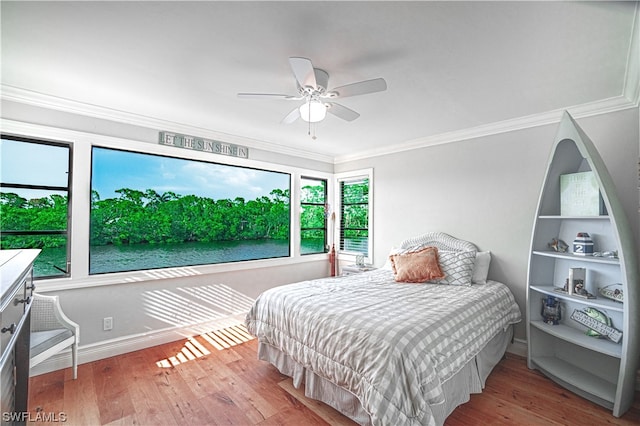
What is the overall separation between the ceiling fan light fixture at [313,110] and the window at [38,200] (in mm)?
2427

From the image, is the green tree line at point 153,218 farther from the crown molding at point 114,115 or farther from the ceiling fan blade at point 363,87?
the ceiling fan blade at point 363,87

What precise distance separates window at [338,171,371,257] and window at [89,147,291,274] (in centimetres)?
110

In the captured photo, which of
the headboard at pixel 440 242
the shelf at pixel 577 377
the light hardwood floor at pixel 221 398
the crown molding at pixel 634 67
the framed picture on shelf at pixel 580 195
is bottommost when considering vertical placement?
the light hardwood floor at pixel 221 398

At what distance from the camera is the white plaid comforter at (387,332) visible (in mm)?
1697

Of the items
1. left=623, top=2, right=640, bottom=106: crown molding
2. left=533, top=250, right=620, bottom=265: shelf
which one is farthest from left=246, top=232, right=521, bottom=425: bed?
left=623, top=2, right=640, bottom=106: crown molding

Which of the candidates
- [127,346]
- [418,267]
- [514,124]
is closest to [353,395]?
[418,267]

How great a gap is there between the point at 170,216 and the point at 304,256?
6.98 ft

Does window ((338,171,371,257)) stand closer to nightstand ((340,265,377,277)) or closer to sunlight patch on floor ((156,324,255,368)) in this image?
nightstand ((340,265,377,277))

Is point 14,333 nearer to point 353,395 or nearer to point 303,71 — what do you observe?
point 353,395

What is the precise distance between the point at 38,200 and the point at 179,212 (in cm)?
133

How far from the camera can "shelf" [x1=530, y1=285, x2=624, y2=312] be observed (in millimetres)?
2240

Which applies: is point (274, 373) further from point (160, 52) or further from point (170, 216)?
point (160, 52)

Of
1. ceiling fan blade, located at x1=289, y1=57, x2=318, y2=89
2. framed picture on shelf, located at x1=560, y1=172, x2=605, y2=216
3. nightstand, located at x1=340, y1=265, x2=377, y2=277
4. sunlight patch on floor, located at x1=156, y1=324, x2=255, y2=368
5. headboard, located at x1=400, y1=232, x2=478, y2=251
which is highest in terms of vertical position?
ceiling fan blade, located at x1=289, y1=57, x2=318, y2=89

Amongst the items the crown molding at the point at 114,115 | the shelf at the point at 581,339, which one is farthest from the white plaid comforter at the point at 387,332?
the crown molding at the point at 114,115
